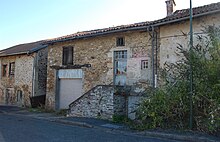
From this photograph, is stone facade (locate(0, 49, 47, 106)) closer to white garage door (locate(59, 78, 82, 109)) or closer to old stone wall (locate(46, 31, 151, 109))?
old stone wall (locate(46, 31, 151, 109))

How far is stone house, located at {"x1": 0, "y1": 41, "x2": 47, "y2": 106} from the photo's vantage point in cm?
1869

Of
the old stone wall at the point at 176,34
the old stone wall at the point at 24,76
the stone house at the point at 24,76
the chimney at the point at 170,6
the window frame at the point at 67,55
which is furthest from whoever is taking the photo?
the old stone wall at the point at 24,76

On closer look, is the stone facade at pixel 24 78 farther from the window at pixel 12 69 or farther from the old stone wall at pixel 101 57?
the old stone wall at pixel 101 57

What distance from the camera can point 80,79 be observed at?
1509 cm

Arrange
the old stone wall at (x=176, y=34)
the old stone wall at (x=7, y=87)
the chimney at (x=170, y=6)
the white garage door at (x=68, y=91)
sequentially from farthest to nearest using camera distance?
the old stone wall at (x=7, y=87), the white garage door at (x=68, y=91), the chimney at (x=170, y=6), the old stone wall at (x=176, y=34)

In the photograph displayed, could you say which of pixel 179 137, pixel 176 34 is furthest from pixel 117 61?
pixel 179 137

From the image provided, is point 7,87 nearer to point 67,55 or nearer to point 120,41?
point 67,55

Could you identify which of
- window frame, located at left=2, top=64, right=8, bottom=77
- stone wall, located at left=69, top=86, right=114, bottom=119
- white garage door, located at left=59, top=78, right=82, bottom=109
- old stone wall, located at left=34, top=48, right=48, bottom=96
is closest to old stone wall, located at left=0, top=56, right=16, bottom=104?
window frame, located at left=2, top=64, right=8, bottom=77

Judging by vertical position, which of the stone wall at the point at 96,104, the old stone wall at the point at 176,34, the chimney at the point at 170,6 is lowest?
the stone wall at the point at 96,104

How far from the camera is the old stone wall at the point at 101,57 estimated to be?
12.6m

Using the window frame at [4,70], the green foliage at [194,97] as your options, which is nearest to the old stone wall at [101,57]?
the green foliage at [194,97]

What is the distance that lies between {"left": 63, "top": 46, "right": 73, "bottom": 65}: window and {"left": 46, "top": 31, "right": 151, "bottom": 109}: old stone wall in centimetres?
31

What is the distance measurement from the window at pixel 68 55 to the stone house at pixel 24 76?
3962mm

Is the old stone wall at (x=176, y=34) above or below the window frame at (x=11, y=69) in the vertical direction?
above
